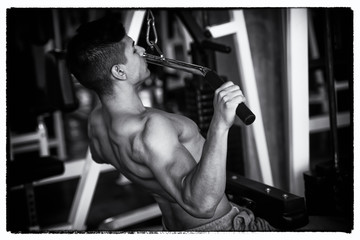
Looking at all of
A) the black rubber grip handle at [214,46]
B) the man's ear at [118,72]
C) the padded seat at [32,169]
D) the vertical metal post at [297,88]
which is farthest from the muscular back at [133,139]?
the padded seat at [32,169]

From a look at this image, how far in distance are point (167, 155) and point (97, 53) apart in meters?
0.31

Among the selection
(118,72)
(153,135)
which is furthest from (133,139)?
(118,72)

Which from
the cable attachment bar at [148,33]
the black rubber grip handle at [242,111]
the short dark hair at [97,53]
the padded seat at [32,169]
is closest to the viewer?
the black rubber grip handle at [242,111]

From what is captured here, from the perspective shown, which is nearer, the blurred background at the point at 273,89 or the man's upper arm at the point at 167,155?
the man's upper arm at the point at 167,155

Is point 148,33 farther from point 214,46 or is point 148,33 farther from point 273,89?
point 273,89

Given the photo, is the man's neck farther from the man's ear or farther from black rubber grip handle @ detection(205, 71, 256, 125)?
black rubber grip handle @ detection(205, 71, 256, 125)

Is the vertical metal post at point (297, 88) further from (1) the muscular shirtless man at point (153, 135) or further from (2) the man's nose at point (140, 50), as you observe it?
(2) the man's nose at point (140, 50)

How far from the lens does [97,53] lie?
994mm

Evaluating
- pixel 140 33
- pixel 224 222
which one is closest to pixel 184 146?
pixel 224 222

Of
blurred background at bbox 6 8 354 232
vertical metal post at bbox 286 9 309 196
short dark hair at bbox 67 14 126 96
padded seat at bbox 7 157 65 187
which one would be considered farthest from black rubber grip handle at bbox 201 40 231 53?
padded seat at bbox 7 157 65 187

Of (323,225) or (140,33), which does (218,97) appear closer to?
(140,33)

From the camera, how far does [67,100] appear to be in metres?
1.55

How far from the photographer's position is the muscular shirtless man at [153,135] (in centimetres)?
94

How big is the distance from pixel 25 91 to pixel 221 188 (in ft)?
4.47
